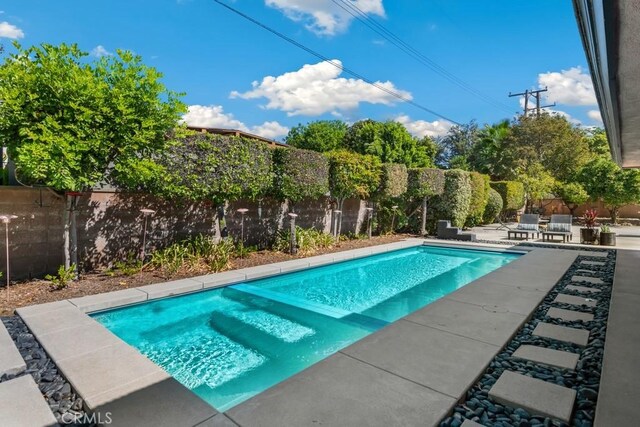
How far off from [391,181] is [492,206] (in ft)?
33.4

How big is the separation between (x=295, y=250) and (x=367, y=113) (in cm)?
2471

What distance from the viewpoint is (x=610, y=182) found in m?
19.0

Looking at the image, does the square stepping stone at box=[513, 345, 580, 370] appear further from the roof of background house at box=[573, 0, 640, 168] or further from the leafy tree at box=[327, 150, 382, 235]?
the leafy tree at box=[327, 150, 382, 235]

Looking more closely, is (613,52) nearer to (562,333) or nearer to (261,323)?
(562,333)

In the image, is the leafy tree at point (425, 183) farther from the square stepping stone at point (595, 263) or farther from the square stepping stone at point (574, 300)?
the square stepping stone at point (574, 300)

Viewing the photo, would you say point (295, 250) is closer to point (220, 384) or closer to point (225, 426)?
point (220, 384)

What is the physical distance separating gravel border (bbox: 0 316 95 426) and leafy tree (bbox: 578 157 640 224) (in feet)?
75.2

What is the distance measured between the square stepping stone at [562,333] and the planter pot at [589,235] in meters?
9.98

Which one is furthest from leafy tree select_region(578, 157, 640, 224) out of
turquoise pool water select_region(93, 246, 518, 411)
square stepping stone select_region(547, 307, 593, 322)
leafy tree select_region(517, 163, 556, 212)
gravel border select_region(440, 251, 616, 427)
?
gravel border select_region(440, 251, 616, 427)

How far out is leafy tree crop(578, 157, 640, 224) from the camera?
18.3 meters

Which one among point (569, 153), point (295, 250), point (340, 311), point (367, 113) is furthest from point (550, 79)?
point (340, 311)

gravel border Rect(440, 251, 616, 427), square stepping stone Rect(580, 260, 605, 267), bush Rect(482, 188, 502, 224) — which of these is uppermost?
bush Rect(482, 188, 502, 224)

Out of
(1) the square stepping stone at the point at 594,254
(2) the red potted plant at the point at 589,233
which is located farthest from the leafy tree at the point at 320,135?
(1) the square stepping stone at the point at 594,254

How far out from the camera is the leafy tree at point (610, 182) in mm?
18294
